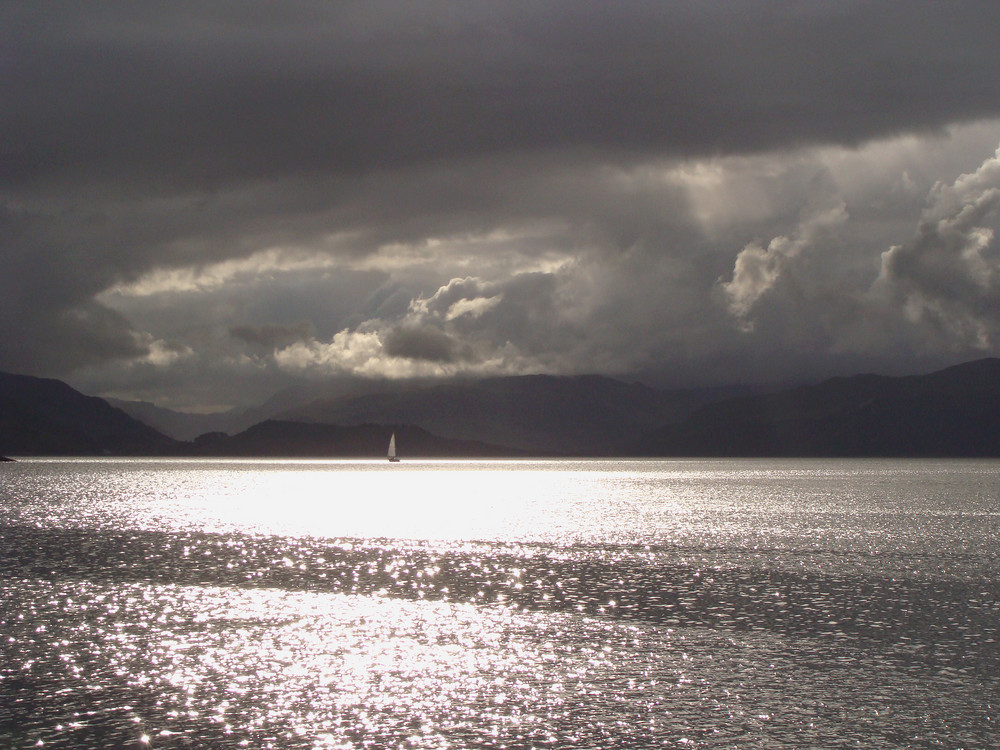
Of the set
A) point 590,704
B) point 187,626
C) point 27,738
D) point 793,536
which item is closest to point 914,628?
point 590,704

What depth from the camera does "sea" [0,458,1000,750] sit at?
37125 millimetres

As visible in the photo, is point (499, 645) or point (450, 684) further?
point (499, 645)

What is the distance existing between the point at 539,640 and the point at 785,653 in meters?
13.2

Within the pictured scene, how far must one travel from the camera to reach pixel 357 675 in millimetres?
45562

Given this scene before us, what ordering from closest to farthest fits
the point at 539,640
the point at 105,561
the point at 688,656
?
the point at 688,656
the point at 539,640
the point at 105,561

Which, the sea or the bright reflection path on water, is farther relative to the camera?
the sea

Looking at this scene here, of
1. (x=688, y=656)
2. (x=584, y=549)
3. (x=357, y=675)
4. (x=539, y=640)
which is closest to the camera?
(x=357, y=675)

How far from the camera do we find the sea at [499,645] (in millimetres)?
37125

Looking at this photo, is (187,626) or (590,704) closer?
(590,704)

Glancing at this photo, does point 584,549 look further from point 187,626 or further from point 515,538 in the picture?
point 187,626

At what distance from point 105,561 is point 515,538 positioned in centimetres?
4784

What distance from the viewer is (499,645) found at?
2047 inches

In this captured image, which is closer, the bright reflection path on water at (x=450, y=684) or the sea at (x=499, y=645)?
the bright reflection path on water at (x=450, y=684)

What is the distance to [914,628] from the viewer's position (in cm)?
5619
